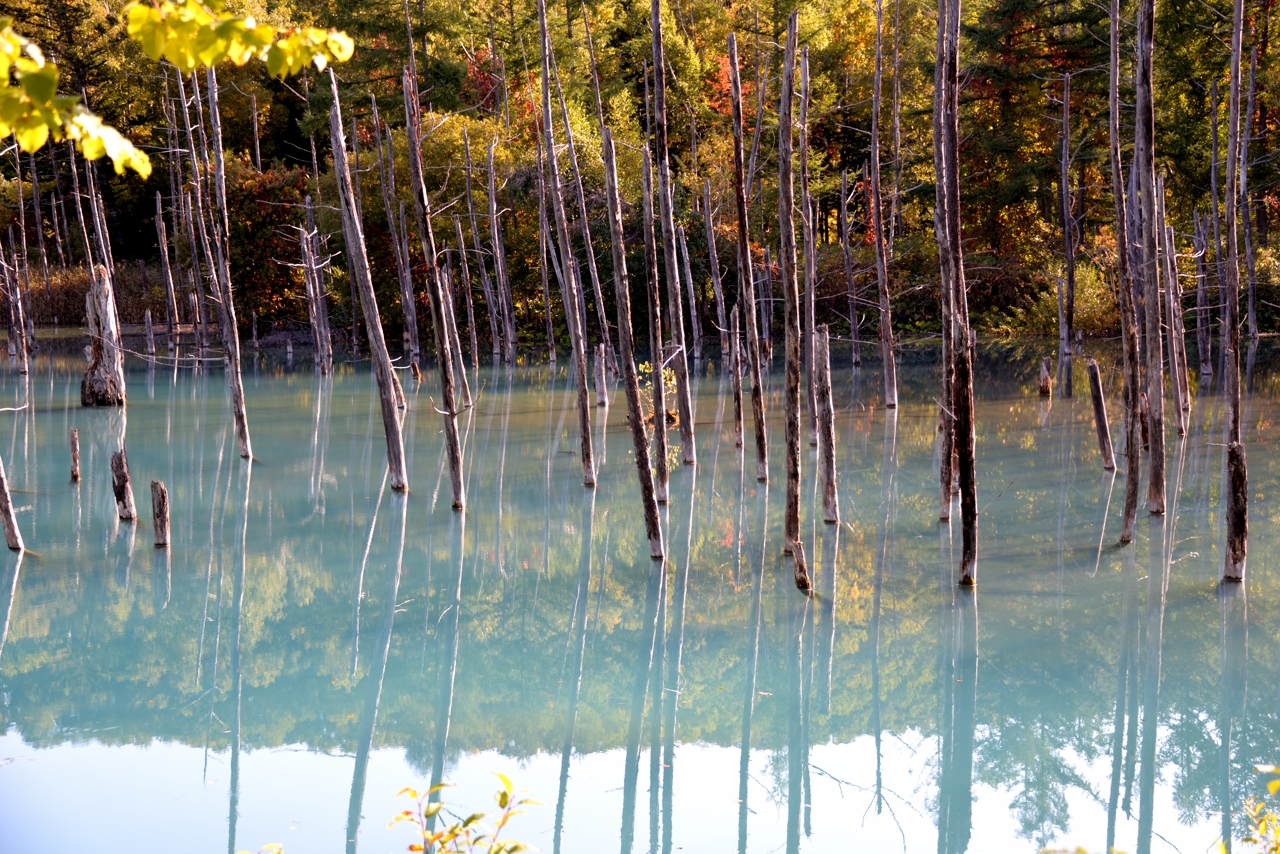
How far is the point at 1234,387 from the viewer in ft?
26.0

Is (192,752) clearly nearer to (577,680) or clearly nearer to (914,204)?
(577,680)

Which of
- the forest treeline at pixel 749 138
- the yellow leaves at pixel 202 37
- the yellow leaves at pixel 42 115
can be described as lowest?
the yellow leaves at pixel 42 115

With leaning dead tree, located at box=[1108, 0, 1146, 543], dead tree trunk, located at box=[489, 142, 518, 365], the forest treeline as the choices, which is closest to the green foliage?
the forest treeline

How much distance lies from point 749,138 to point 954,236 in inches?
1077

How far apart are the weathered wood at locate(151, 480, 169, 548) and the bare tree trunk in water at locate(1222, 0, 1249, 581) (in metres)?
8.66

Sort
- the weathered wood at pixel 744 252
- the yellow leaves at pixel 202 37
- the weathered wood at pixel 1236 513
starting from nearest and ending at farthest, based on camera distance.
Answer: the yellow leaves at pixel 202 37 → the weathered wood at pixel 1236 513 → the weathered wood at pixel 744 252

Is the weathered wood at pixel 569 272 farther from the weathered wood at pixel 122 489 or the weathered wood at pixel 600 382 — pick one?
the weathered wood at pixel 600 382

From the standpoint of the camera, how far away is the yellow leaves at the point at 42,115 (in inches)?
78.6

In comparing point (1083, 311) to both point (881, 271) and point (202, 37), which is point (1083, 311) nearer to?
point (881, 271)

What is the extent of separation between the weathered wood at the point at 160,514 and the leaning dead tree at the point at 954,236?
6840 millimetres

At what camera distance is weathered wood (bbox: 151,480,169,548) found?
9.69 meters

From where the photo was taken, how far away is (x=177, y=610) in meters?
8.45

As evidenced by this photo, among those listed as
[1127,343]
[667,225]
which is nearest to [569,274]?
[667,225]

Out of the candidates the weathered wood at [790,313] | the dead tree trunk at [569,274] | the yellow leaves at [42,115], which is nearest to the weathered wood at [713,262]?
the dead tree trunk at [569,274]
